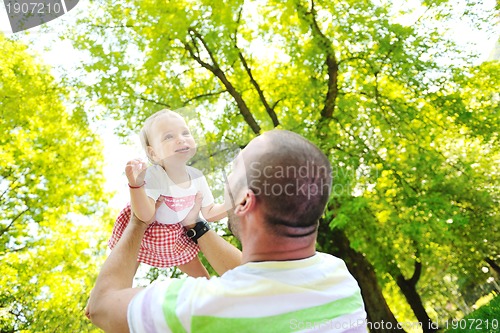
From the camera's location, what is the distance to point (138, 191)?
5.92 ft

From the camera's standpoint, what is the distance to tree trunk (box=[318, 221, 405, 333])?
35.4 ft

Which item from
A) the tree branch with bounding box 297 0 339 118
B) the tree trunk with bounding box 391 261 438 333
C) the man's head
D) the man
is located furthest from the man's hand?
the tree trunk with bounding box 391 261 438 333

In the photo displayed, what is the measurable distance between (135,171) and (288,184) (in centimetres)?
76

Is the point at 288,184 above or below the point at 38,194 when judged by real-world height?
above

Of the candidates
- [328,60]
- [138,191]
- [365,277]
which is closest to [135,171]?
[138,191]

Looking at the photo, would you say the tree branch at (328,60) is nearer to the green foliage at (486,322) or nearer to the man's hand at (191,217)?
the green foliage at (486,322)

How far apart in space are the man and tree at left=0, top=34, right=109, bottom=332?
10433 mm

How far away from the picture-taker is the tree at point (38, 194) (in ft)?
37.0

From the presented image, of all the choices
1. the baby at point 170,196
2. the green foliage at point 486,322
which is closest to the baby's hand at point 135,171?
the baby at point 170,196

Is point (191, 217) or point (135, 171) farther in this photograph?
point (191, 217)

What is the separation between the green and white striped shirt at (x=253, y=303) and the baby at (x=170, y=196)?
2.90 feet

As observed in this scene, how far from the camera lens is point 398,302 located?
21578 millimetres

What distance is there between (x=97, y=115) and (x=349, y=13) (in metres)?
6.22

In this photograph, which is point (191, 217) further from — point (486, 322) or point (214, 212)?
point (486, 322)
